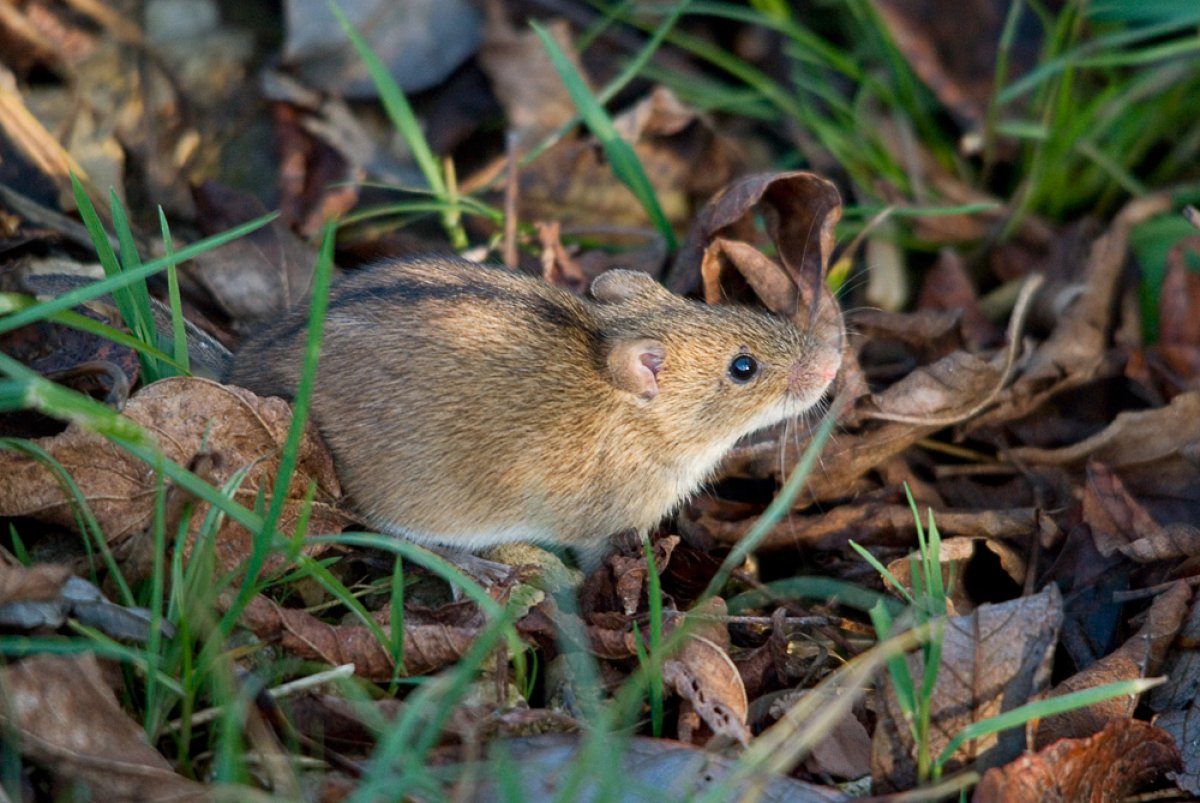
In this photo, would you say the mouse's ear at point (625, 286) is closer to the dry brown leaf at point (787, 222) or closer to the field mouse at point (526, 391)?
the field mouse at point (526, 391)

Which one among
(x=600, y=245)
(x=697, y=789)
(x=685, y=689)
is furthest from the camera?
(x=600, y=245)

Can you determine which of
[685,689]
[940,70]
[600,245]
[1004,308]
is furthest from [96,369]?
[940,70]

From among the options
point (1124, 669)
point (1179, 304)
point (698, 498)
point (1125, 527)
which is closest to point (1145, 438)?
point (1125, 527)

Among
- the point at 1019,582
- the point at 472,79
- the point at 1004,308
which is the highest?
the point at 472,79

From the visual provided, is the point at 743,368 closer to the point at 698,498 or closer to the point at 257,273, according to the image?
the point at 698,498

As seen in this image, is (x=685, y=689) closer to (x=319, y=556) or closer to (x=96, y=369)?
(x=319, y=556)

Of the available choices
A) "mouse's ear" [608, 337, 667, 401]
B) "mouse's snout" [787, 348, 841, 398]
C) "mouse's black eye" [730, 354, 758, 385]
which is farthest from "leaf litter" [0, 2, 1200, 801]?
"mouse's ear" [608, 337, 667, 401]
